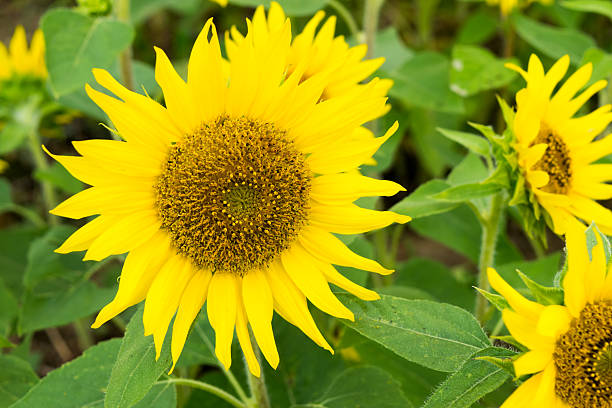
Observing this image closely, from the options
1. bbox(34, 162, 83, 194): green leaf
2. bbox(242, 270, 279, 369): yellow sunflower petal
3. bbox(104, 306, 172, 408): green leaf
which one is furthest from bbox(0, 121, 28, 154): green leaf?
bbox(242, 270, 279, 369): yellow sunflower petal

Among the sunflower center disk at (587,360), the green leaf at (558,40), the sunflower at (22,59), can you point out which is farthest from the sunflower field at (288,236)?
the sunflower at (22,59)

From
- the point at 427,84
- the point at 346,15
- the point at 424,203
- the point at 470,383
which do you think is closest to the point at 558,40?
the point at 427,84

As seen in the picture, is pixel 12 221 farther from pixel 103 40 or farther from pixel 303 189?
pixel 303 189

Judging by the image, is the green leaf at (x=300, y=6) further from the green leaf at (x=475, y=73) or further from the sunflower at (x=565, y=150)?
the sunflower at (x=565, y=150)

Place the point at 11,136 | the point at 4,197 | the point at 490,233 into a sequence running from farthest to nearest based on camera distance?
the point at 4,197 < the point at 11,136 < the point at 490,233

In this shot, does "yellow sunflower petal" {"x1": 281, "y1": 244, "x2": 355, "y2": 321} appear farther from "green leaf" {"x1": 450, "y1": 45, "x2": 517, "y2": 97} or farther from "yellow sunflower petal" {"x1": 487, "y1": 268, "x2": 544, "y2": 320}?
"green leaf" {"x1": 450, "y1": 45, "x2": 517, "y2": 97}

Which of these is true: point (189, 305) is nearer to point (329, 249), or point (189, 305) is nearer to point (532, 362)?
point (329, 249)
